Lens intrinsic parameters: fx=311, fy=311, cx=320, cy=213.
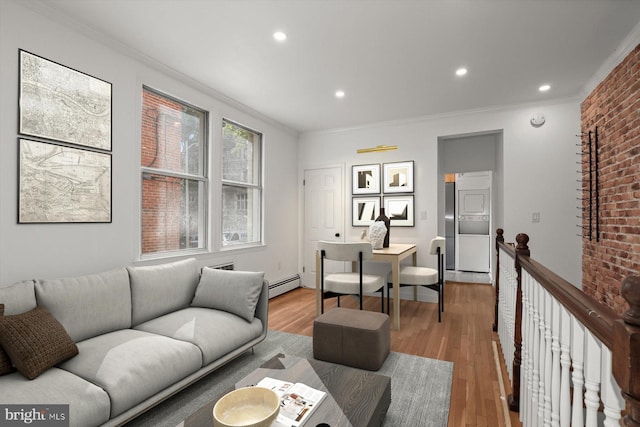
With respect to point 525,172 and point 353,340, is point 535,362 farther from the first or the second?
point 525,172

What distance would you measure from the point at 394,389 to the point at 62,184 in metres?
2.85

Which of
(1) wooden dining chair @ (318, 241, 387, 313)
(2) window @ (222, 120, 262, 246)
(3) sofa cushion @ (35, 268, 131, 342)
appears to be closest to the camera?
(3) sofa cushion @ (35, 268, 131, 342)

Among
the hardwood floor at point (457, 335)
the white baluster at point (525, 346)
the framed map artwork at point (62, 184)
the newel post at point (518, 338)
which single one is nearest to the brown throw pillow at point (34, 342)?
the framed map artwork at point (62, 184)

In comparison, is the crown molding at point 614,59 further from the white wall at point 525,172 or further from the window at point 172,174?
the window at point 172,174

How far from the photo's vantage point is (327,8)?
2.21 meters

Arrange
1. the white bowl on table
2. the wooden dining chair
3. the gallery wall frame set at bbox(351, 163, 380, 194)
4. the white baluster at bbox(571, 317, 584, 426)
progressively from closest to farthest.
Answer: the white baluster at bbox(571, 317, 584, 426) → the white bowl on table → the wooden dining chair → the gallery wall frame set at bbox(351, 163, 380, 194)

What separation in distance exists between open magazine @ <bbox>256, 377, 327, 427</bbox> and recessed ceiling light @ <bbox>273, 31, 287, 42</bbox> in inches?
97.8

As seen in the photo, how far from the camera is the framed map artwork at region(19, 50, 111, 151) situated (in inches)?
85.0

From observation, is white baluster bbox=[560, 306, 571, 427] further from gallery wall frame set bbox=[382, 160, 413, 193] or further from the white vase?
gallery wall frame set bbox=[382, 160, 413, 193]

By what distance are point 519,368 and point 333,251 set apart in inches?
73.8

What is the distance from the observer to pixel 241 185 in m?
4.26

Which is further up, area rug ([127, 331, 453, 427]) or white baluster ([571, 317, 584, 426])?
white baluster ([571, 317, 584, 426])

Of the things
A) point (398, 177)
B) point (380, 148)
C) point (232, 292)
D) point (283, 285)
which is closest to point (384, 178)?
point (398, 177)

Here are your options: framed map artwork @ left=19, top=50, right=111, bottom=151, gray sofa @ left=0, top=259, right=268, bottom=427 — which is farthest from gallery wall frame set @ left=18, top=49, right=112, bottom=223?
gray sofa @ left=0, top=259, right=268, bottom=427
